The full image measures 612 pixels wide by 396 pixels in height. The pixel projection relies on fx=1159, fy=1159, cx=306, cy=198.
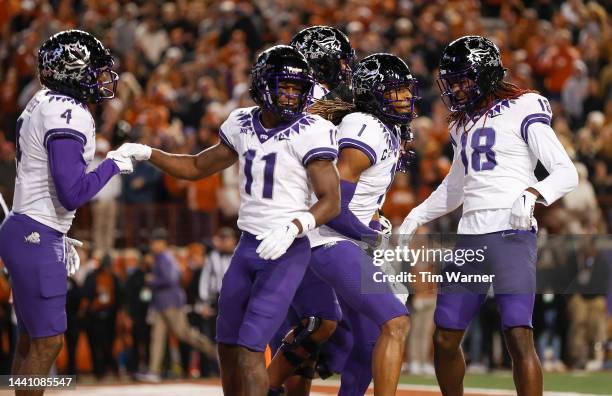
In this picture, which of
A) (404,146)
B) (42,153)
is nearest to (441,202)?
(404,146)

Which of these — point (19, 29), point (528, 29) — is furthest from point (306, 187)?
point (528, 29)

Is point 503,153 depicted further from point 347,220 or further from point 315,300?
point 315,300

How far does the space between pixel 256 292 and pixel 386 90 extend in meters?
1.44

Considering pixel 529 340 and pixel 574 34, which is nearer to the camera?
pixel 529 340

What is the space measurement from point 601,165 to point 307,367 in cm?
725

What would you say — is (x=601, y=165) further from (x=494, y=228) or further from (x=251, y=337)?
(x=251, y=337)

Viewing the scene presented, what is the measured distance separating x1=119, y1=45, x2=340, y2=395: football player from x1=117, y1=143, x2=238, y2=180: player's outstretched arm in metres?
0.20

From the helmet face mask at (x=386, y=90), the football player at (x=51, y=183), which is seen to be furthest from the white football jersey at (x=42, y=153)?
the helmet face mask at (x=386, y=90)

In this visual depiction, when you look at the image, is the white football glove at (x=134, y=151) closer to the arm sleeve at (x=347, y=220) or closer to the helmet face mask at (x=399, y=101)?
the arm sleeve at (x=347, y=220)

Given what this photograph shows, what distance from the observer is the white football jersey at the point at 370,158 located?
6020mm

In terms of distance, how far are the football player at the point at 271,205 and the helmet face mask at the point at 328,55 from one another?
5.29 ft

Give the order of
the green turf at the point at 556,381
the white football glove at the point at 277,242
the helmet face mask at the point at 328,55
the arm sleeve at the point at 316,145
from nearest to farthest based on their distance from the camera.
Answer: the white football glove at the point at 277,242 → the arm sleeve at the point at 316,145 → the helmet face mask at the point at 328,55 → the green turf at the point at 556,381

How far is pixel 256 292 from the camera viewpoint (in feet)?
18.0

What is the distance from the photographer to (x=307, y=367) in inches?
255
